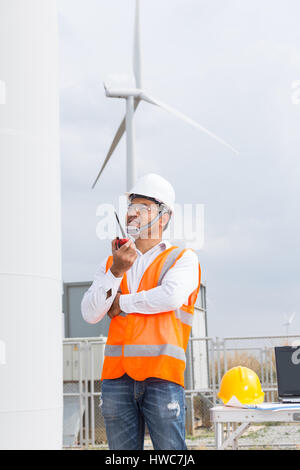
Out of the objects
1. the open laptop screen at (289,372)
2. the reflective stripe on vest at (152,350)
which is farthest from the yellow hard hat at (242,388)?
the reflective stripe on vest at (152,350)

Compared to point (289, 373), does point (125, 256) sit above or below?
above

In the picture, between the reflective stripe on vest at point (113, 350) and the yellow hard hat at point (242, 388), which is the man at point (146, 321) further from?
the yellow hard hat at point (242, 388)

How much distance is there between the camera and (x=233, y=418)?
14.5 ft

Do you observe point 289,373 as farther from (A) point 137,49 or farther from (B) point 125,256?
(A) point 137,49

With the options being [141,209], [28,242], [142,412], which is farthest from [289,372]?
[28,242]

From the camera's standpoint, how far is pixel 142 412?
343 centimetres

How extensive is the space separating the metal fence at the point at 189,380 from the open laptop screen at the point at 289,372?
747 cm

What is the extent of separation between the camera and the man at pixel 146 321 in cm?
334

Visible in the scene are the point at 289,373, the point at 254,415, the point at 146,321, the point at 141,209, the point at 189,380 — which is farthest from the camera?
the point at 189,380

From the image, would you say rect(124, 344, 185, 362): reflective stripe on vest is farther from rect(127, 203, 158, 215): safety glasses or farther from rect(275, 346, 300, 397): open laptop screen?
rect(275, 346, 300, 397): open laptop screen

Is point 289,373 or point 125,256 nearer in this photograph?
point 125,256

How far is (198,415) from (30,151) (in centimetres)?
1259
